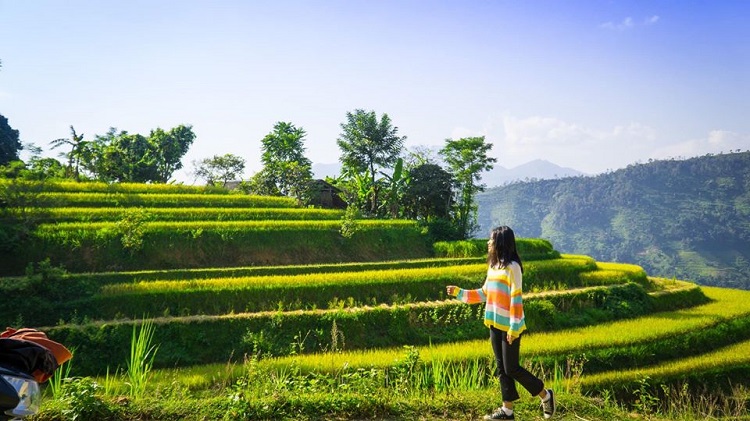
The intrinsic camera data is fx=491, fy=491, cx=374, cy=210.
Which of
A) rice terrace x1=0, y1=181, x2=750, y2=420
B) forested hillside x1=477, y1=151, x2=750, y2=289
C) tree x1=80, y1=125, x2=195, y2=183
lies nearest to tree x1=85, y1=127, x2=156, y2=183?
tree x1=80, y1=125, x2=195, y2=183

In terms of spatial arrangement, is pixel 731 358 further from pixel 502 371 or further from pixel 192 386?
pixel 192 386

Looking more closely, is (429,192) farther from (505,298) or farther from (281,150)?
(505,298)

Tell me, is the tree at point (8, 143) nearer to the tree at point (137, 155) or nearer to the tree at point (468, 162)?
the tree at point (137, 155)

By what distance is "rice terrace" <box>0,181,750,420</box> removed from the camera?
530 centimetres

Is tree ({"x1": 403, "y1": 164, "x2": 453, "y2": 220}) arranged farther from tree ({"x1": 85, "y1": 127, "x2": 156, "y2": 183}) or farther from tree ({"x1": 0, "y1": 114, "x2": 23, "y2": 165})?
tree ({"x1": 0, "y1": 114, "x2": 23, "y2": 165})

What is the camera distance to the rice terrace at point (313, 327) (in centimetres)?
530

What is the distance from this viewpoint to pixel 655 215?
122312mm

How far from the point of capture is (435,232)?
27.5 meters

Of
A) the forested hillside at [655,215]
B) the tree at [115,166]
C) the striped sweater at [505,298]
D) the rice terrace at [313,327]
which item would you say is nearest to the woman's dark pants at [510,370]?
the striped sweater at [505,298]

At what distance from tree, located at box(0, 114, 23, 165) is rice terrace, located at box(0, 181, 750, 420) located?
1528 cm

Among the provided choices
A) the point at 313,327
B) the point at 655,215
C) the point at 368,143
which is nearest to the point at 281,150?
the point at 368,143

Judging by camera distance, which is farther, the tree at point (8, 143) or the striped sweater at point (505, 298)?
the tree at point (8, 143)

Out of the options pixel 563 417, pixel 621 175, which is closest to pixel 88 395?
pixel 563 417

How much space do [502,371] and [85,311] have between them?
1225cm
